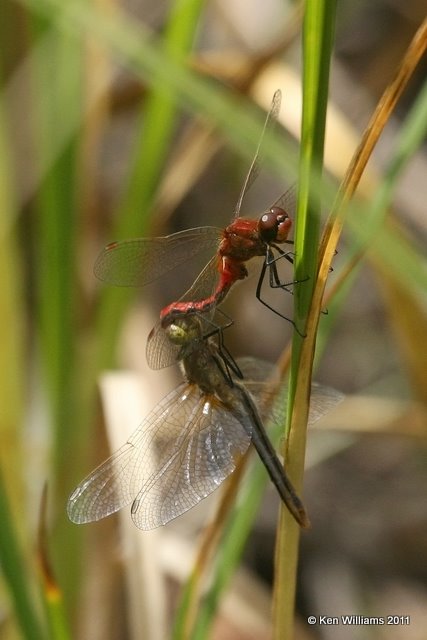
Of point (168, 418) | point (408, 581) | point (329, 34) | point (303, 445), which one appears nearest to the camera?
point (329, 34)

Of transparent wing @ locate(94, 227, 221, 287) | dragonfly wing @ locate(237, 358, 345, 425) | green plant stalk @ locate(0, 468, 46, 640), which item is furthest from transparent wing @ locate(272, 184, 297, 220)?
green plant stalk @ locate(0, 468, 46, 640)

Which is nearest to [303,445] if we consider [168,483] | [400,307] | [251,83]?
[168,483]

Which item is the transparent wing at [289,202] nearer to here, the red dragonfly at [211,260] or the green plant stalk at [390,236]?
the red dragonfly at [211,260]

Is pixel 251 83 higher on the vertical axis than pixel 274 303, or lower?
higher

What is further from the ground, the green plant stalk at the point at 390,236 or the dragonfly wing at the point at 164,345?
the green plant stalk at the point at 390,236

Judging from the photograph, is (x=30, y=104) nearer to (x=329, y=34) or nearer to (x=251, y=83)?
(x=251, y=83)

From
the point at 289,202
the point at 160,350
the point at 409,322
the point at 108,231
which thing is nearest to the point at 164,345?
the point at 160,350

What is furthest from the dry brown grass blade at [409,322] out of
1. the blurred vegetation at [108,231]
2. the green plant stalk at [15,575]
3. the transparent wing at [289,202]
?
the green plant stalk at [15,575]
